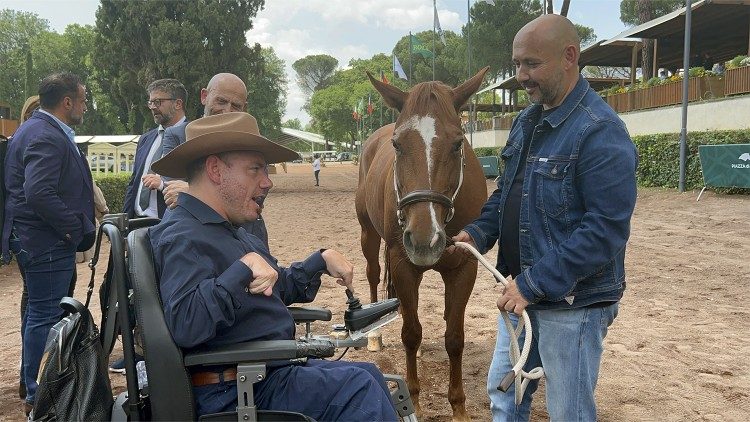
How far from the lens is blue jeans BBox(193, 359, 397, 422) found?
2119 millimetres

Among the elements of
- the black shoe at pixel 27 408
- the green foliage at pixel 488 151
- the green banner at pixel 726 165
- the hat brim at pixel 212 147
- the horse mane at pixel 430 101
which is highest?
the horse mane at pixel 430 101

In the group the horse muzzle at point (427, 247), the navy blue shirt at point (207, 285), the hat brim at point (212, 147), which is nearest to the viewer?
the navy blue shirt at point (207, 285)

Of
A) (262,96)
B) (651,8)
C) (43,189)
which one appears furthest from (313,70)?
(43,189)

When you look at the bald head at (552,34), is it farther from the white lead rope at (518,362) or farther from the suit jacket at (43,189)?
the suit jacket at (43,189)

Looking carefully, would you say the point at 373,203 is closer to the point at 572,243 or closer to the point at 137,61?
the point at 572,243

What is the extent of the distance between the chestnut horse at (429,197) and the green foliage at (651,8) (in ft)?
95.6

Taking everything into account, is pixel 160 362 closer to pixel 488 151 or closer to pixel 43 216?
pixel 43 216

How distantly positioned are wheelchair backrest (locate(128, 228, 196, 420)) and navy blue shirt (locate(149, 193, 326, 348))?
34 mm

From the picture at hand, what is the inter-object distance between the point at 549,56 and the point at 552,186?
1.68 ft

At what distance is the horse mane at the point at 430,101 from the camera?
3.35 metres

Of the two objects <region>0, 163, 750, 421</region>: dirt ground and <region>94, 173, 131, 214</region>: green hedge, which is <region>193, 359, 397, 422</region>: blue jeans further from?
<region>94, 173, 131, 214</region>: green hedge

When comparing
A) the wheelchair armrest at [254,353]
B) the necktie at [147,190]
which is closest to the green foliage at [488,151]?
the necktie at [147,190]

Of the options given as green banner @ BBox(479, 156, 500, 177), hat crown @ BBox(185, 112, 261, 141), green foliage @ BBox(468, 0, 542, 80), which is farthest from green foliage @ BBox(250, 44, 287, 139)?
hat crown @ BBox(185, 112, 261, 141)

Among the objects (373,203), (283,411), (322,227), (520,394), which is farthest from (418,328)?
(322,227)
